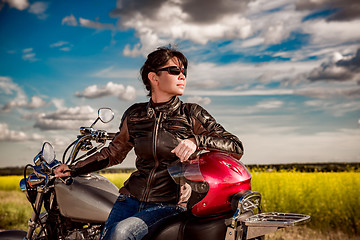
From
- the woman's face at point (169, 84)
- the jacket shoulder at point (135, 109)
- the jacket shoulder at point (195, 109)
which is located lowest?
the jacket shoulder at point (195, 109)

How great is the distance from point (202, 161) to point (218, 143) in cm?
17

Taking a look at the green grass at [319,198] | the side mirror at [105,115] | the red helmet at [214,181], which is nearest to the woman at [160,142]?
the red helmet at [214,181]

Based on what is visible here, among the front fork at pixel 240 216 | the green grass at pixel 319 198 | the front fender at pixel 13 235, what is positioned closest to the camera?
the front fork at pixel 240 216

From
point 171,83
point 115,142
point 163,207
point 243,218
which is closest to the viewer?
point 243,218

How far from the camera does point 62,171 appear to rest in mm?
2984

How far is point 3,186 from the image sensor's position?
18.2 meters

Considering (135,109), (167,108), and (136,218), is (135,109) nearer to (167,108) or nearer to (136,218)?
(167,108)

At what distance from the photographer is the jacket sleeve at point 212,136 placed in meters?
2.16

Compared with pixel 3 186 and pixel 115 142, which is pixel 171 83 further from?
pixel 3 186

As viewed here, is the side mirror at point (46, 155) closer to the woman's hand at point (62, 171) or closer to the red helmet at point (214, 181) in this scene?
Result: the woman's hand at point (62, 171)

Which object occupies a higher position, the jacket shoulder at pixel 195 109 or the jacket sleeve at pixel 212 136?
the jacket shoulder at pixel 195 109

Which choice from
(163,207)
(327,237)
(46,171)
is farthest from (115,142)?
(327,237)

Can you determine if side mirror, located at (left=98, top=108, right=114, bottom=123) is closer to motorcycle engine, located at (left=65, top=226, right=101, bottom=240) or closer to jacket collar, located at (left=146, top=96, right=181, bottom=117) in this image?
jacket collar, located at (left=146, top=96, right=181, bottom=117)

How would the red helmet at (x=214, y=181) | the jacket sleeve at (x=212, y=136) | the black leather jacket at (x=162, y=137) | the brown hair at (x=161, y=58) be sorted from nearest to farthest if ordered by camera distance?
the red helmet at (x=214, y=181) < the jacket sleeve at (x=212, y=136) < the black leather jacket at (x=162, y=137) < the brown hair at (x=161, y=58)
